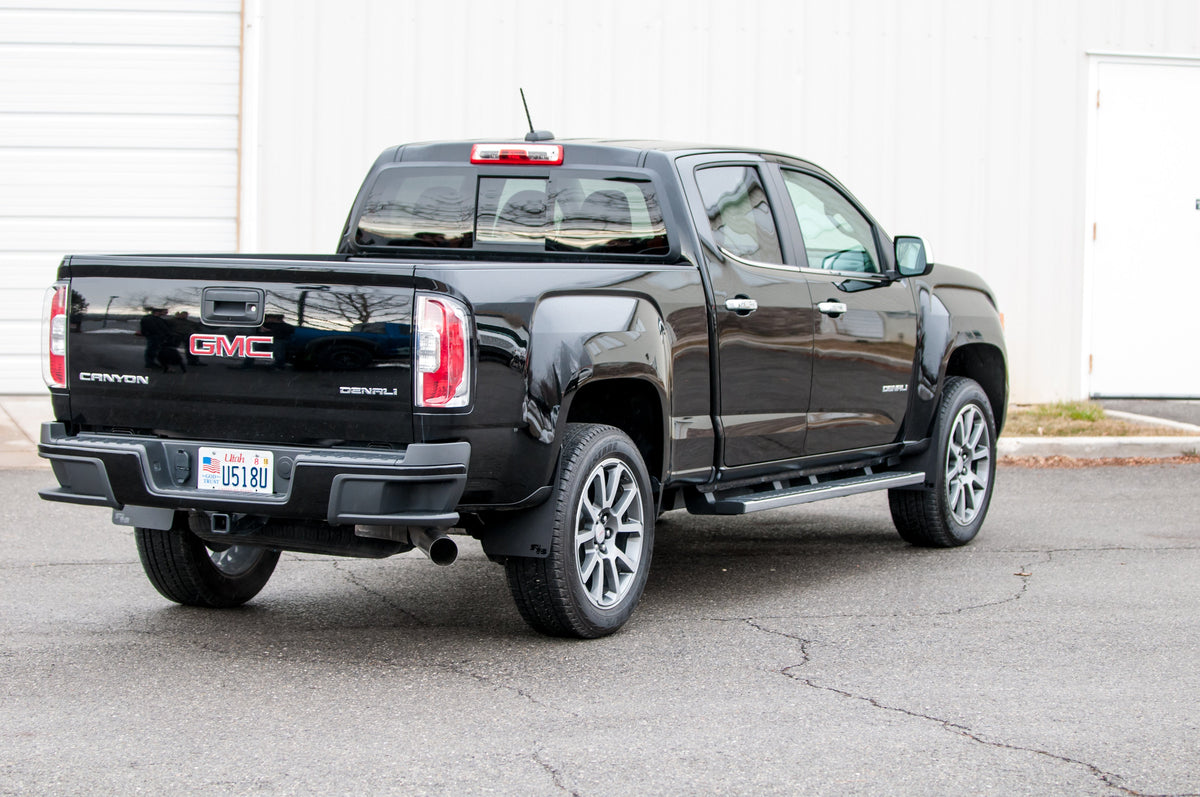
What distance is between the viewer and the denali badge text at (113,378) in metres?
5.29

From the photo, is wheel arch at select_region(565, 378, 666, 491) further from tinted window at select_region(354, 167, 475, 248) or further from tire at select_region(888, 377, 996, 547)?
tire at select_region(888, 377, 996, 547)

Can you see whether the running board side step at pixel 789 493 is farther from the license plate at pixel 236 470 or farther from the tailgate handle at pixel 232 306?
the tailgate handle at pixel 232 306

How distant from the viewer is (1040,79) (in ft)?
44.6

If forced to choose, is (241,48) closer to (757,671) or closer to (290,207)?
(290,207)

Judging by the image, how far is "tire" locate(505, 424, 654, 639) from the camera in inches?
213

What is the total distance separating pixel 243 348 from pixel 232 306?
15cm

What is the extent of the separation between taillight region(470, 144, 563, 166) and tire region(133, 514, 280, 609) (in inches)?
73.4

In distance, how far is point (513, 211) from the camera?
646 cm

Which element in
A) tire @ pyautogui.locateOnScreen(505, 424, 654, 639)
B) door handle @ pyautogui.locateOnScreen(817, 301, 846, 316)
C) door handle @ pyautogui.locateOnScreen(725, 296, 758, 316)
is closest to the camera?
tire @ pyautogui.locateOnScreen(505, 424, 654, 639)

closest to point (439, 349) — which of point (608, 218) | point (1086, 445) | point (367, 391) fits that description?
point (367, 391)

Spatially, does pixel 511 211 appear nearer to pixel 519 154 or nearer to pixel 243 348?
pixel 519 154

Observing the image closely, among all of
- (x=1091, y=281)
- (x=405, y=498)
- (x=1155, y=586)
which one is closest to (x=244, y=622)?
(x=405, y=498)

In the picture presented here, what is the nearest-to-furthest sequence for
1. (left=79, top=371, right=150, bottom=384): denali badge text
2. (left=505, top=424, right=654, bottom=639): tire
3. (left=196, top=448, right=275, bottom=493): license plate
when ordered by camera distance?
1. (left=196, top=448, right=275, bottom=493): license plate
2. (left=79, top=371, right=150, bottom=384): denali badge text
3. (left=505, top=424, right=654, bottom=639): tire

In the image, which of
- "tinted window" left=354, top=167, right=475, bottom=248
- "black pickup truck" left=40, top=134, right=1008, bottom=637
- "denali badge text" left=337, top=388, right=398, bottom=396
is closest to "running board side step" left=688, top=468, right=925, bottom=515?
"black pickup truck" left=40, top=134, right=1008, bottom=637
